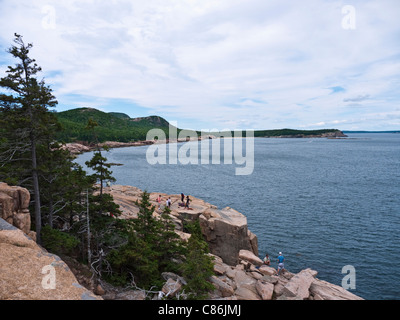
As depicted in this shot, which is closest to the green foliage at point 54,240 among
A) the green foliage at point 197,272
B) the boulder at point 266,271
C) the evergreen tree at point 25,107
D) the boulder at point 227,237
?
the evergreen tree at point 25,107

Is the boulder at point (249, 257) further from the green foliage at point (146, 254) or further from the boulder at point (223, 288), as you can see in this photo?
the green foliage at point (146, 254)

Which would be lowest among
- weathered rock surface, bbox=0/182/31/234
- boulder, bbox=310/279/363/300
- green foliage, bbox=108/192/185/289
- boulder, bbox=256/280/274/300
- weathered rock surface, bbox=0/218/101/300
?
boulder, bbox=310/279/363/300

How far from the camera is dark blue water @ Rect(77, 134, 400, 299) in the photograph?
27781mm

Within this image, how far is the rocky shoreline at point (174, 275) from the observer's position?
36.9ft

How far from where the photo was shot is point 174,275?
707 inches

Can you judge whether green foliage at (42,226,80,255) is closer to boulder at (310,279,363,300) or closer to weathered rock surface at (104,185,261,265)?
weathered rock surface at (104,185,261,265)

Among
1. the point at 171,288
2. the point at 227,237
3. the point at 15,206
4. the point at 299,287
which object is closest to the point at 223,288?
the point at 171,288

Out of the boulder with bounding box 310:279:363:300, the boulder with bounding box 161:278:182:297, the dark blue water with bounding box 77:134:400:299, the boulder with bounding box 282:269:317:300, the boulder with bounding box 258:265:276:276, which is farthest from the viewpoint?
the dark blue water with bounding box 77:134:400:299

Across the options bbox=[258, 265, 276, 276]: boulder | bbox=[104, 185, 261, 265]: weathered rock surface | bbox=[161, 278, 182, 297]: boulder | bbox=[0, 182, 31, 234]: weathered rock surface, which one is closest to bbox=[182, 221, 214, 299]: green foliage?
bbox=[161, 278, 182, 297]: boulder

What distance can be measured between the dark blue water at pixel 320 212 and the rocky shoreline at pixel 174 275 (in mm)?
5051

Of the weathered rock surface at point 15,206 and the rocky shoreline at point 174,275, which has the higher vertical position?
the weathered rock surface at point 15,206

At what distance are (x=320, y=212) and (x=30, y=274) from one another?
4249 centimetres

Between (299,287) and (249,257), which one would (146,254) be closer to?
(299,287)

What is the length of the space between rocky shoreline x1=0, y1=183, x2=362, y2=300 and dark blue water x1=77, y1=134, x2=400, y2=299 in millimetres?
5051
